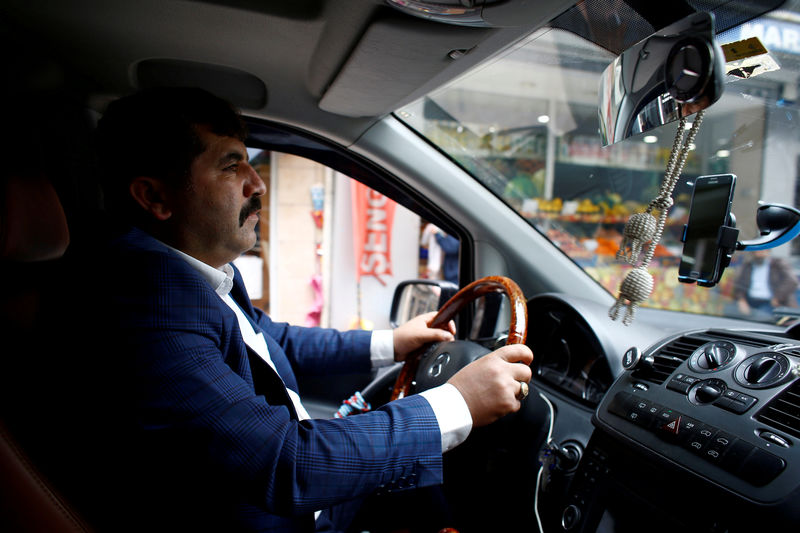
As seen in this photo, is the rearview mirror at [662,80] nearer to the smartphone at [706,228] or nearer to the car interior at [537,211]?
the car interior at [537,211]

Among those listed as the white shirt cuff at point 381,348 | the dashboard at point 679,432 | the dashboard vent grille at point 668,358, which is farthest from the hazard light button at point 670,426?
the white shirt cuff at point 381,348

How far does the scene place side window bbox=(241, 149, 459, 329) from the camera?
19.7ft

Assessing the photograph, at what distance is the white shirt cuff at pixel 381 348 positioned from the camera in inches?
69.8

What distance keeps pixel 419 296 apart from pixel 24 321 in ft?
6.17

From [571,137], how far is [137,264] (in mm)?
2113

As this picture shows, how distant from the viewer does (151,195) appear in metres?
1.26

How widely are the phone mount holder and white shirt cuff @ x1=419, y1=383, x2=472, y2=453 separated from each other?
24.4 inches

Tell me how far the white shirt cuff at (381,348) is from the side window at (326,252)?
4.12 meters

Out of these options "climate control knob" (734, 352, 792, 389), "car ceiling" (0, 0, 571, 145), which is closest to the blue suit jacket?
"car ceiling" (0, 0, 571, 145)

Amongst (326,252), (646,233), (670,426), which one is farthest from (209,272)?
(326,252)

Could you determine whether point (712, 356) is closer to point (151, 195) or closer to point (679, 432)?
point (679, 432)

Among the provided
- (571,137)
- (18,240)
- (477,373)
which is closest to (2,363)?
(18,240)

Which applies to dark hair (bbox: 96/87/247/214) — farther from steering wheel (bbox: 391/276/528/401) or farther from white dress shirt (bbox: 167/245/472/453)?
steering wheel (bbox: 391/276/528/401)

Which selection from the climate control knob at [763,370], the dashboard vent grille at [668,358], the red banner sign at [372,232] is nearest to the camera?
the climate control knob at [763,370]
